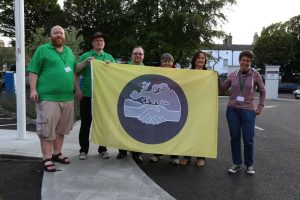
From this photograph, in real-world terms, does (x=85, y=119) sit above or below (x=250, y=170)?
above

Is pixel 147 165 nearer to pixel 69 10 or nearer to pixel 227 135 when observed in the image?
pixel 227 135

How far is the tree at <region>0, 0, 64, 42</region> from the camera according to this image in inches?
1474

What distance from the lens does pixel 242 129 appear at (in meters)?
6.14

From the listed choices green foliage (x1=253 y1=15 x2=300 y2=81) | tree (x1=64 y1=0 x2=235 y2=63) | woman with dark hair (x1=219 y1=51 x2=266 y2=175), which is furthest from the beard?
green foliage (x1=253 y1=15 x2=300 y2=81)

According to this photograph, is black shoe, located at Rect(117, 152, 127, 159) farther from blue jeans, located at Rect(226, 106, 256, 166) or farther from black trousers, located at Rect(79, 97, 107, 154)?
blue jeans, located at Rect(226, 106, 256, 166)

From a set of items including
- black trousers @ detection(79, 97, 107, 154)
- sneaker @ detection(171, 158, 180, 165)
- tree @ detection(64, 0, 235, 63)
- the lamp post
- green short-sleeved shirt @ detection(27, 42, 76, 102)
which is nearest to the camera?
green short-sleeved shirt @ detection(27, 42, 76, 102)

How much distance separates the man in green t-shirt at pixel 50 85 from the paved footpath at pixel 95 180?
0.41 m

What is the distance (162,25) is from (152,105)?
2764 cm

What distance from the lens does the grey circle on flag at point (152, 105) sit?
6309mm

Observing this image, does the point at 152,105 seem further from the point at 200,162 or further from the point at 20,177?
the point at 20,177

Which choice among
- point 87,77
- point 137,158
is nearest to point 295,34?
point 137,158

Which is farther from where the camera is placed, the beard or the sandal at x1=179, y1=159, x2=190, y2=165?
the sandal at x1=179, y1=159, x2=190, y2=165

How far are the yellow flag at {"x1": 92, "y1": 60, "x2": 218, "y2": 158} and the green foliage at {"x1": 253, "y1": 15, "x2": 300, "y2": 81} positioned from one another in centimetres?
5186

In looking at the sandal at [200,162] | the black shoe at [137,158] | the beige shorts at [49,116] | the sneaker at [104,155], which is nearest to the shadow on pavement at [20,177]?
the beige shorts at [49,116]
